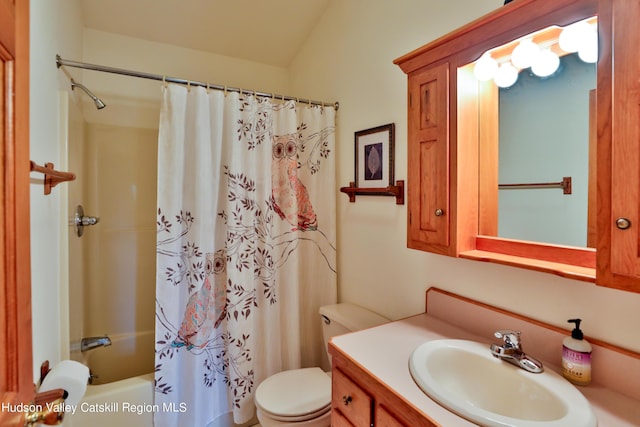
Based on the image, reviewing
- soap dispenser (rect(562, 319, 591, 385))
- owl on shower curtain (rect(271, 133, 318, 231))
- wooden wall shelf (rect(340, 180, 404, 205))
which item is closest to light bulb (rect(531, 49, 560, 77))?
wooden wall shelf (rect(340, 180, 404, 205))

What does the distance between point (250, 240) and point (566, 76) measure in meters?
1.57

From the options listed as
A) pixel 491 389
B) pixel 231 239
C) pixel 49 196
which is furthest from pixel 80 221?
pixel 491 389

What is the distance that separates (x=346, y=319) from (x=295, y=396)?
46cm

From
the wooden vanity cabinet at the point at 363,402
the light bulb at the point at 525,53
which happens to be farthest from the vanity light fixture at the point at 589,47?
the wooden vanity cabinet at the point at 363,402

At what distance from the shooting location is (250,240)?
1.81 metres

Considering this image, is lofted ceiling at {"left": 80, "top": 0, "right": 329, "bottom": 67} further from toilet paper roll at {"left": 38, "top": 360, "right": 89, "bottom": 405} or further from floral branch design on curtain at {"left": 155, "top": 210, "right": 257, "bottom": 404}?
toilet paper roll at {"left": 38, "top": 360, "right": 89, "bottom": 405}

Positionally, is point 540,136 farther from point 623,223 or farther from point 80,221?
point 80,221

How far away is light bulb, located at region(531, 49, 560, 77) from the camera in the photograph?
1044 millimetres

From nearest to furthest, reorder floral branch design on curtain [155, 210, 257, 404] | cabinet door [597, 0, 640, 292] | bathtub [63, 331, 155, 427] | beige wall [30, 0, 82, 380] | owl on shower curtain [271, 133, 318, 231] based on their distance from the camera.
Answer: cabinet door [597, 0, 640, 292]
beige wall [30, 0, 82, 380]
bathtub [63, 331, 155, 427]
floral branch design on curtain [155, 210, 257, 404]
owl on shower curtain [271, 133, 318, 231]

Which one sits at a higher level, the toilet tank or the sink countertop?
the sink countertop

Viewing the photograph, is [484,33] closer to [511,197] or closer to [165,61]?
[511,197]

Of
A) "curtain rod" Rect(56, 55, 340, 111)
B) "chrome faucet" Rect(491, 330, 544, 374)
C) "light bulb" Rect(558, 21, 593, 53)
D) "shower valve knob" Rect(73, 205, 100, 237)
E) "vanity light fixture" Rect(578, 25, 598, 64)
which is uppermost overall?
"curtain rod" Rect(56, 55, 340, 111)

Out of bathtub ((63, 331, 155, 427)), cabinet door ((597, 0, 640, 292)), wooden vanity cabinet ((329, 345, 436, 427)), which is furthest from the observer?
bathtub ((63, 331, 155, 427))

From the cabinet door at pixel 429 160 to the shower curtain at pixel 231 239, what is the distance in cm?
82
